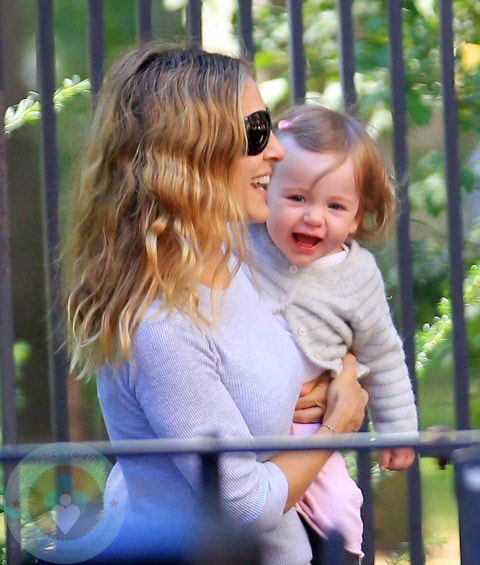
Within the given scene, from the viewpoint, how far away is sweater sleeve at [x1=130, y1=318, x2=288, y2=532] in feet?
5.80

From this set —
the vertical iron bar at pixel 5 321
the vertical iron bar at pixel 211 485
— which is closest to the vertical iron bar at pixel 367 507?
the vertical iron bar at pixel 5 321

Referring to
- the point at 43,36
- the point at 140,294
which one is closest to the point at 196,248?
the point at 140,294

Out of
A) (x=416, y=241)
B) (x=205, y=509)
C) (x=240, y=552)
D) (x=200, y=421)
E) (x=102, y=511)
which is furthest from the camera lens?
(x=416, y=241)

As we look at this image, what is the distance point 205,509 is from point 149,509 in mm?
404

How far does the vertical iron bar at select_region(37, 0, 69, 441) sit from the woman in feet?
2.49

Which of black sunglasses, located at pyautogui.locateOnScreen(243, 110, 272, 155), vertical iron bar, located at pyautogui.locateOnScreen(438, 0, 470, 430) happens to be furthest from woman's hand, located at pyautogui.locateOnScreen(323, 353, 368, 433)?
vertical iron bar, located at pyautogui.locateOnScreen(438, 0, 470, 430)

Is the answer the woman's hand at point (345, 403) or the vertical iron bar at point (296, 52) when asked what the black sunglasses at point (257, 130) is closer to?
the woman's hand at point (345, 403)

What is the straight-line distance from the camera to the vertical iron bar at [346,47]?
2.81m

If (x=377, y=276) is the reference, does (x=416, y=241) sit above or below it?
above

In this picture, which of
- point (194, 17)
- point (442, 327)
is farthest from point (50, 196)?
point (442, 327)

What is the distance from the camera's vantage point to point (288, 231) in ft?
7.39

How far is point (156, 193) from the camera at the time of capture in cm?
186

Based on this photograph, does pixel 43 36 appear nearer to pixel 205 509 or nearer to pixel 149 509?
pixel 149 509

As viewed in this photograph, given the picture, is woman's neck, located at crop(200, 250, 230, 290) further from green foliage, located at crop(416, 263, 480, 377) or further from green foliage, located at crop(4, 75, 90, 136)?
green foliage, located at crop(416, 263, 480, 377)
